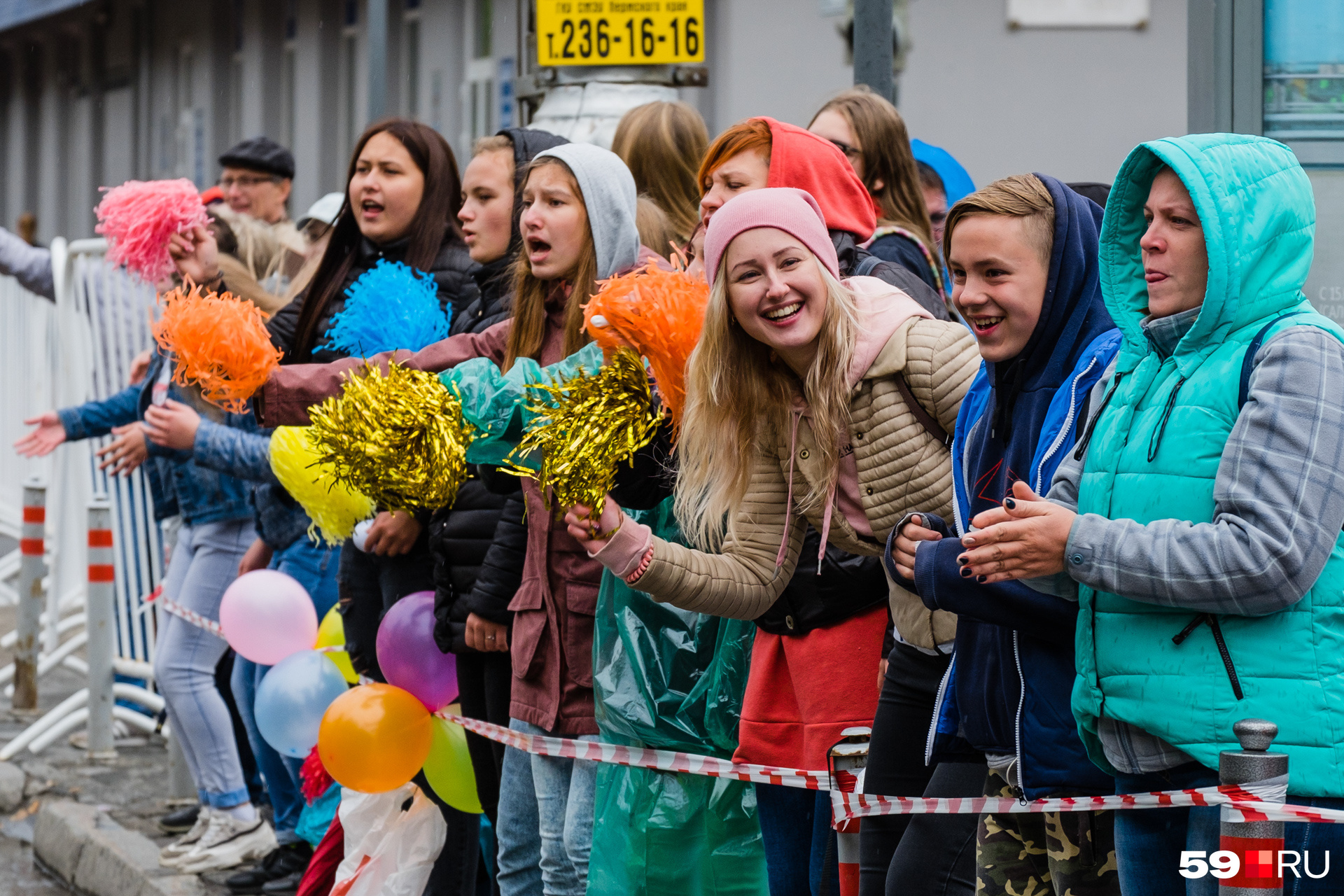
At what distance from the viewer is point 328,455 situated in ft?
12.5

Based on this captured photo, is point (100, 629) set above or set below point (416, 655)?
below

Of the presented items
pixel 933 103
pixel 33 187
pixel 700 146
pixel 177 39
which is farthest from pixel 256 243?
pixel 33 187

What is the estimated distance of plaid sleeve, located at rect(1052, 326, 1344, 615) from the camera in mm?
2371

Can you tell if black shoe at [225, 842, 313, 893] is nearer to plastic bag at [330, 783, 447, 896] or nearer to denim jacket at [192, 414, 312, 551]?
plastic bag at [330, 783, 447, 896]

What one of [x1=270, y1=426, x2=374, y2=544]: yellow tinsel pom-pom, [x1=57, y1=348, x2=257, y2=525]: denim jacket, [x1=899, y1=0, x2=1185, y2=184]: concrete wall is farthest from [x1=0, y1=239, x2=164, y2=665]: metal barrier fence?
[x1=899, y1=0, x2=1185, y2=184]: concrete wall

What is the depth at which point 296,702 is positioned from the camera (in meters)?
4.99

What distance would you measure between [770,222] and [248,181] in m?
4.81

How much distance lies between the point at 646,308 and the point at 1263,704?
1.51 meters

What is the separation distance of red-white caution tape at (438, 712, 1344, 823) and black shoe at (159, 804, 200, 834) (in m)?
1.92

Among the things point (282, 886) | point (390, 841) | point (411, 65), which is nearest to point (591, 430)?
point (390, 841)

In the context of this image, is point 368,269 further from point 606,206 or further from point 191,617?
point 191,617

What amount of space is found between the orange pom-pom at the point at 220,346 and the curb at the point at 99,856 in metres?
1.80

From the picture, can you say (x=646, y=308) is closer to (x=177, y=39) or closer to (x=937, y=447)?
(x=937, y=447)

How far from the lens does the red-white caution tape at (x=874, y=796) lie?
2344 mm
